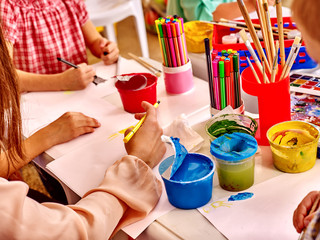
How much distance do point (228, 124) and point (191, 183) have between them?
0.20m

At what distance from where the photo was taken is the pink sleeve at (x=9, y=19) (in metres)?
1.30

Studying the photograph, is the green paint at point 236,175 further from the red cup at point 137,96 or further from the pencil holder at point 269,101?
the red cup at point 137,96

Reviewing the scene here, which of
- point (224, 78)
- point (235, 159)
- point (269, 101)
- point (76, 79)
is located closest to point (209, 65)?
point (224, 78)

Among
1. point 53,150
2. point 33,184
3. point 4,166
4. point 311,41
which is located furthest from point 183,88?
point 33,184

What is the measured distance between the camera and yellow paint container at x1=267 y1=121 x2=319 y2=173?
0.74 metres

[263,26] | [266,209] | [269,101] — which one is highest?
[263,26]

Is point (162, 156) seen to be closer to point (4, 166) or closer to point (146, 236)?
point (146, 236)

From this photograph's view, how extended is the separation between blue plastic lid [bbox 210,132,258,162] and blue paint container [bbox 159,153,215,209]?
0.03 meters

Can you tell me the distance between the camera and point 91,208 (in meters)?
0.71

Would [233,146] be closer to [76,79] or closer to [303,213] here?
[303,213]

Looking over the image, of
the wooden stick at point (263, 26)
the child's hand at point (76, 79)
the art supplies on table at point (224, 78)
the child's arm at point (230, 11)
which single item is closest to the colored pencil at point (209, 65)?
the art supplies on table at point (224, 78)

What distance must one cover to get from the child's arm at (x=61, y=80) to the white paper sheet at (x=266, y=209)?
63cm

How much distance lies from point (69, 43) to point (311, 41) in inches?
43.6

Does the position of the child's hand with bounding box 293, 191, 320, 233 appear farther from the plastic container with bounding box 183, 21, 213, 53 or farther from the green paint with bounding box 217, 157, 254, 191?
the plastic container with bounding box 183, 21, 213, 53
